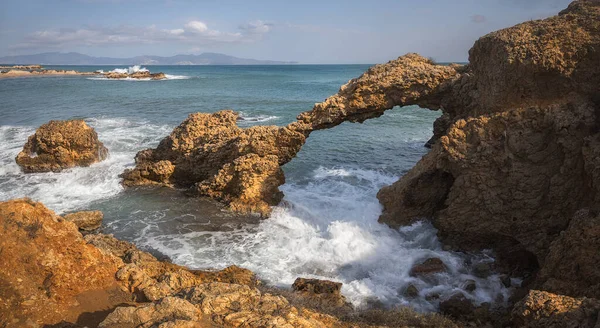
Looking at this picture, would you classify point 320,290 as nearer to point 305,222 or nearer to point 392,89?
point 305,222

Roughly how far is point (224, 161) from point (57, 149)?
31.6ft

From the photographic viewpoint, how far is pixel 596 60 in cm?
993

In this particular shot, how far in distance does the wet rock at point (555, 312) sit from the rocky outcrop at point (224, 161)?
9830mm

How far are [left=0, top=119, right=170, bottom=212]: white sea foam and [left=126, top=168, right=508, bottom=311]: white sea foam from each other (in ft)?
16.8

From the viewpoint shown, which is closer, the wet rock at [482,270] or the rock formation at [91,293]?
the rock formation at [91,293]

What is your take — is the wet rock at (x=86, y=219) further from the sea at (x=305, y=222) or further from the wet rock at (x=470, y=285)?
the wet rock at (x=470, y=285)

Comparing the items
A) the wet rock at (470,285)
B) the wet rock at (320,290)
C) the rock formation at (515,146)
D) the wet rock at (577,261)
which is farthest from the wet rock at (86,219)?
the wet rock at (577,261)

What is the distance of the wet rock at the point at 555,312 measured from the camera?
20.1 feet

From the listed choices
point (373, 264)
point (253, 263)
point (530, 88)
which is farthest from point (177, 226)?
point (530, 88)

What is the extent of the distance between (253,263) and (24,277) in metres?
6.65

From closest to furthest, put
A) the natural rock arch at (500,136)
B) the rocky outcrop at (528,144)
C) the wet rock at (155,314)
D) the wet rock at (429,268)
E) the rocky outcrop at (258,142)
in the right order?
the wet rock at (155,314) < the rocky outcrop at (528,144) < the natural rock arch at (500,136) < the wet rock at (429,268) < the rocky outcrop at (258,142)

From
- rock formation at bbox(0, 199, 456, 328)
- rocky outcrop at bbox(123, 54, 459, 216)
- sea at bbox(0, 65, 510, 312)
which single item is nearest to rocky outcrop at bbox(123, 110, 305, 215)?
rocky outcrop at bbox(123, 54, 459, 216)

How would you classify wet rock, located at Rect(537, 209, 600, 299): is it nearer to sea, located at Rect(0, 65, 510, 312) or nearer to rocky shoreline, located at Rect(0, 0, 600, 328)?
rocky shoreline, located at Rect(0, 0, 600, 328)

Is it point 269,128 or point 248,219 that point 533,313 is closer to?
point 248,219
